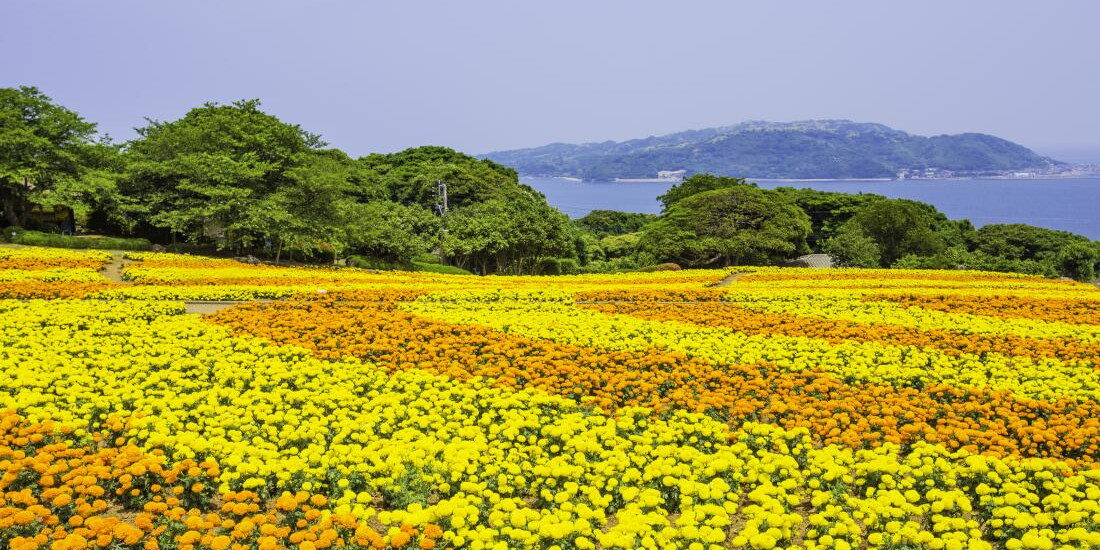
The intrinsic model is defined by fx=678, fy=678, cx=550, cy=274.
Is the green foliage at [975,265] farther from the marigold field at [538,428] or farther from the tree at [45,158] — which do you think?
the tree at [45,158]

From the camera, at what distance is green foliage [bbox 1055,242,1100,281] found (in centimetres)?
4359

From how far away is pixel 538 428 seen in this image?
8570 mm

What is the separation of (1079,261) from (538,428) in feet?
163

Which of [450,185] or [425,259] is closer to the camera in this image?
[425,259]

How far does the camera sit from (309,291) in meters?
18.6

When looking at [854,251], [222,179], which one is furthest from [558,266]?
[222,179]

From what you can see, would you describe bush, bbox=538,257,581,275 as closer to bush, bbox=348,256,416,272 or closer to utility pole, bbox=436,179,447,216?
utility pole, bbox=436,179,447,216

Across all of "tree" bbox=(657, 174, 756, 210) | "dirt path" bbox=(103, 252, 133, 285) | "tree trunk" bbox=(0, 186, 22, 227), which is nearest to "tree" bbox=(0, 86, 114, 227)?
"tree trunk" bbox=(0, 186, 22, 227)

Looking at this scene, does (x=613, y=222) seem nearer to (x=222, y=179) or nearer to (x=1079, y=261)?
(x=1079, y=261)

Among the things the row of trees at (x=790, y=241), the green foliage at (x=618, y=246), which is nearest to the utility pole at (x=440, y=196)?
the green foliage at (x=618, y=246)

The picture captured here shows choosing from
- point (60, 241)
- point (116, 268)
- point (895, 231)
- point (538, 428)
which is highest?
point (895, 231)

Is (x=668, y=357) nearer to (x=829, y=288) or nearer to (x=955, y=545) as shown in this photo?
(x=955, y=545)

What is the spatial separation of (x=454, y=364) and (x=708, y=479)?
16.5 ft

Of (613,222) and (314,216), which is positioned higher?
(613,222)
